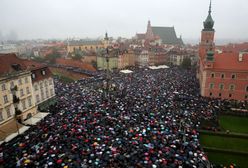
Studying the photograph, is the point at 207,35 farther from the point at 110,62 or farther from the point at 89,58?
the point at 89,58

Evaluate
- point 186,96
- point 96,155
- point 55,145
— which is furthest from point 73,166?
point 186,96

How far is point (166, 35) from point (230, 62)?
116 meters

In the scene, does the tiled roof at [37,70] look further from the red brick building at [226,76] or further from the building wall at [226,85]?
the building wall at [226,85]

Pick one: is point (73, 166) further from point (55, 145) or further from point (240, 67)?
point (240, 67)

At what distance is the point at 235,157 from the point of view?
86.0 ft

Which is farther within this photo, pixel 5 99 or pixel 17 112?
pixel 17 112

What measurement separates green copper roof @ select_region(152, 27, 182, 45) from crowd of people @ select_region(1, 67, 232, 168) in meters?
114

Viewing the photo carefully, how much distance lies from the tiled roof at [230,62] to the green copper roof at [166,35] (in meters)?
108

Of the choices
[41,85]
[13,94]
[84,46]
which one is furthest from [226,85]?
[84,46]

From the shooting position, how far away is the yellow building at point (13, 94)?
3022 centimetres

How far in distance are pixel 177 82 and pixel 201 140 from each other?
96.1 feet

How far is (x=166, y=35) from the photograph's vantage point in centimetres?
15662

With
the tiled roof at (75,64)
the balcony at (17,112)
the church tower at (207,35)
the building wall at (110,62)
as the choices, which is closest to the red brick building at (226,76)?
the church tower at (207,35)

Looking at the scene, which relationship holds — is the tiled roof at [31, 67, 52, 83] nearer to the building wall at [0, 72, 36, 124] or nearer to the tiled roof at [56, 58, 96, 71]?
the building wall at [0, 72, 36, 124]
